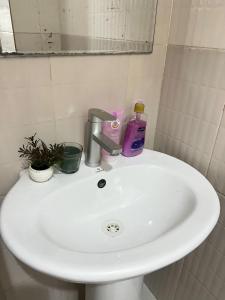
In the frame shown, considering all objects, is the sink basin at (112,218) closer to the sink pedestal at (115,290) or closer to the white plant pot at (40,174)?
the white plant pot at (40,174)

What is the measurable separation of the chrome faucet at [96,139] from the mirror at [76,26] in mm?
192

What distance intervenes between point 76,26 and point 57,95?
0.68 ft

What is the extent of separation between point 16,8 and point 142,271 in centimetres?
66

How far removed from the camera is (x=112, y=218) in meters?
0.79

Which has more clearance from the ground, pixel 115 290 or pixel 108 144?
pixel 108 144

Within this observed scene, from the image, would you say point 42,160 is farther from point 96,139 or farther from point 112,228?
point 112,228

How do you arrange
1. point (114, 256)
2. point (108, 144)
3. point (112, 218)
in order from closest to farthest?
point (114, 256) → point (108, 144) → point (112, 218)

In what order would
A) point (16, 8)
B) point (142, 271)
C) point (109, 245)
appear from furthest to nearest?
point (109, 245) → point (16, 8) → point (142, 271)

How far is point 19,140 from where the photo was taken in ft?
2.34

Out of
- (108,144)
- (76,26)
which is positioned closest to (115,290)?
(108,144)

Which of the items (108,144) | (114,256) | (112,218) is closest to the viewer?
(114,256)

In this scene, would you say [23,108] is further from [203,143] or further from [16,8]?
[203,143]

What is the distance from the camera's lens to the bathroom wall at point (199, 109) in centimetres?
74

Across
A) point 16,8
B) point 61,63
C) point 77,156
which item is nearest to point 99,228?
point 77,156
